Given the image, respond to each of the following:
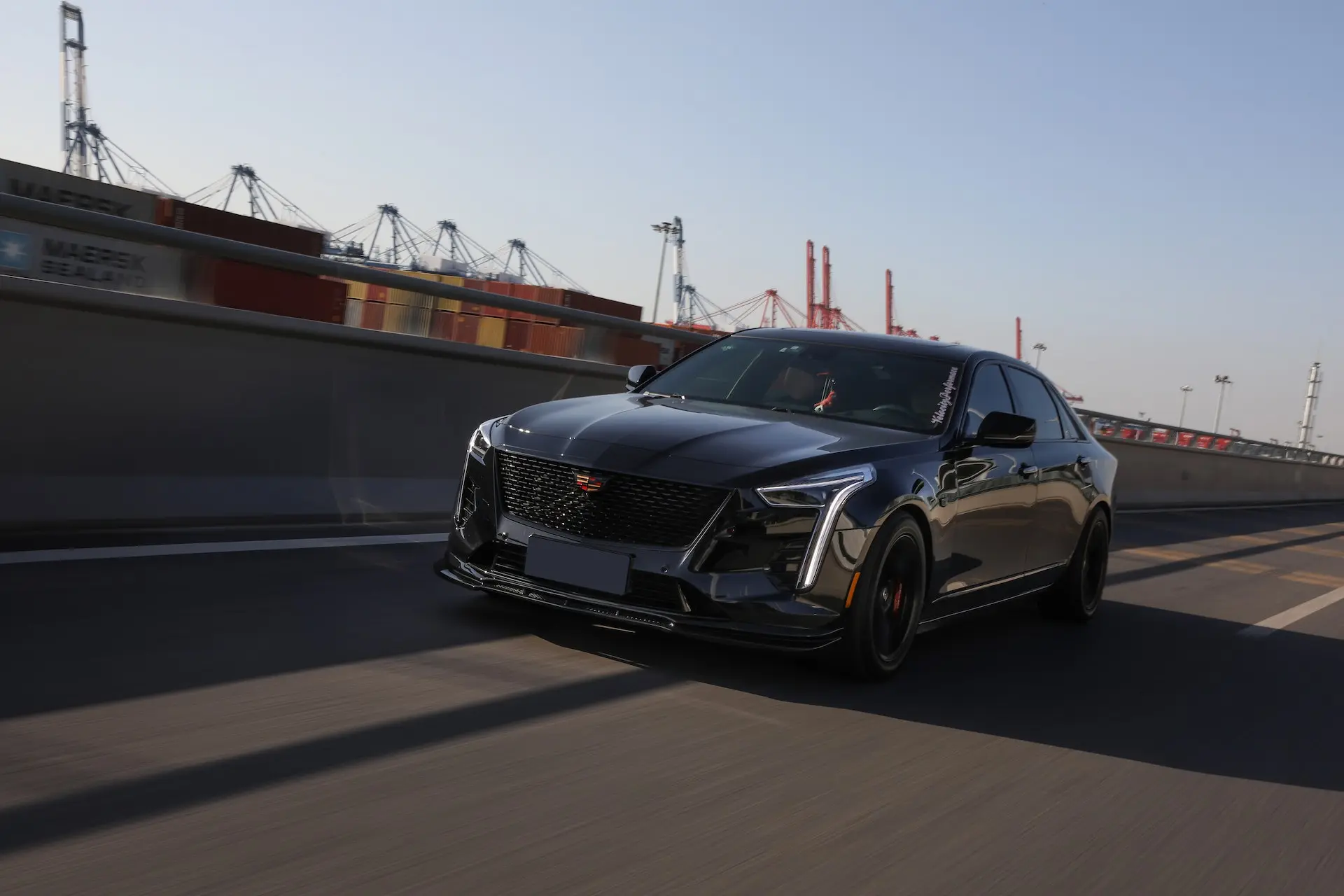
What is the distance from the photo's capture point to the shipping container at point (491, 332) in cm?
1067

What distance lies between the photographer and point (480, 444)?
20.6 ft

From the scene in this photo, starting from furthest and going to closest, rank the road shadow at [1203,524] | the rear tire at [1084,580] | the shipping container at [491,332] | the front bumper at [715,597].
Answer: the road shadow at [1203,524] → the shipping container at [491,332] → the rear tire at [1084,580] → the front bumper at [715,597]

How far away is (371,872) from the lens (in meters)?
3.34

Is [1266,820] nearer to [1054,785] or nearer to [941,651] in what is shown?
[1054,785]

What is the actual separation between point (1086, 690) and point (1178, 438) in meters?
23.4

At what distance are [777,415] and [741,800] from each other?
2604mm

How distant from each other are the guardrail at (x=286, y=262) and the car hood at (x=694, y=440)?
2.52m

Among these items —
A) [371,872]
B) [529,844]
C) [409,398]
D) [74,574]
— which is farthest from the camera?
[409,398]

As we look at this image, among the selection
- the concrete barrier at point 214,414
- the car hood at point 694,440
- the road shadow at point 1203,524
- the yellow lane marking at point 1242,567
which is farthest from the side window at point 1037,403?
the road shadow at point 1203,524

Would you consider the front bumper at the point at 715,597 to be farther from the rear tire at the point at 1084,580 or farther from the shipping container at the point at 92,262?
the rear tire at the point at 1084,580

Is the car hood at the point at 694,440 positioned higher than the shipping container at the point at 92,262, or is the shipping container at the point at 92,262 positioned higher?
the shipping container at the point at 92,262

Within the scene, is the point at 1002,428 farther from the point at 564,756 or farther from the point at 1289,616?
the point at 1289,616

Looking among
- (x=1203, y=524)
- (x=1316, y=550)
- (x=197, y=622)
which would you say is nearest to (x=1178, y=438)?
(x=1203, y=524)

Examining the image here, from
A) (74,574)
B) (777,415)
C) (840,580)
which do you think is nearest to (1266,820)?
(840,580)
